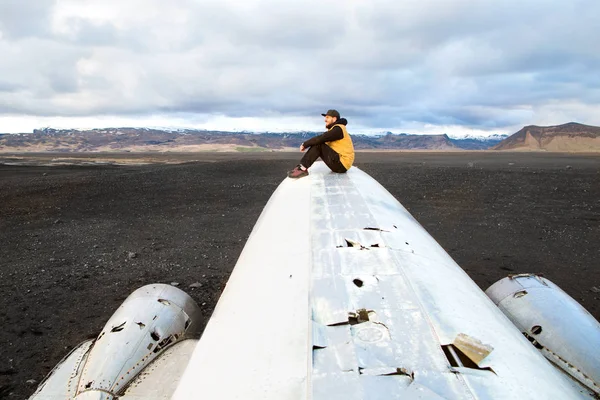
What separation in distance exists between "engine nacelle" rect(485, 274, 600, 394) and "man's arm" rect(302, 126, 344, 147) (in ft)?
12.4

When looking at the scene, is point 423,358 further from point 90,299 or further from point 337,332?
point 90,299

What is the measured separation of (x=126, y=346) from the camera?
451 cm

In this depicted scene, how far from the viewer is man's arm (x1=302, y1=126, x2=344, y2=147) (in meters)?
7.54

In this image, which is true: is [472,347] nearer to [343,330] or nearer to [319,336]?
[343,330]

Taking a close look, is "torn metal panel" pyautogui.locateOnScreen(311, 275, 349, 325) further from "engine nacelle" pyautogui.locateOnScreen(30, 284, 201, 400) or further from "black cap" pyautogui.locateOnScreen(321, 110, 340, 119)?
"black cap" pyautogui.locateOnScreen(321, 110, 340, 119)

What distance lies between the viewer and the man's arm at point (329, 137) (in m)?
7.54

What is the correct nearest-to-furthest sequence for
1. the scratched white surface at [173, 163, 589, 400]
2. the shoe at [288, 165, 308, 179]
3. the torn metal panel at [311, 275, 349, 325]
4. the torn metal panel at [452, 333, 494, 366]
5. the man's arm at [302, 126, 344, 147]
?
the scratched white surface at [173, 163, 589, 400] → the torn metal panel at [452, 333, 494, 366] → the torn metal panel at [311, 275, 349, 325] → the shoe at [288, 165, 308, 179] → the man's arm at [302, 126, 344, 147]

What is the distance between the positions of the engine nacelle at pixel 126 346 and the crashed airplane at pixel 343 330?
0.05 ft

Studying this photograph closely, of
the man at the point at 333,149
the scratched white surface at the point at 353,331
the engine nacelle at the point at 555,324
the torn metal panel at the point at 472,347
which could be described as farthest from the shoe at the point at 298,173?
the torn metal panel at the point at 472,347

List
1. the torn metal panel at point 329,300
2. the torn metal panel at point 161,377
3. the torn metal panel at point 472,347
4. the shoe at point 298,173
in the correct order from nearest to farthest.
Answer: the torn metal panel at point 472,347, the torn metal panel at point 329,300, the torn metal panel at point 161,377, the shoe at point 298,173

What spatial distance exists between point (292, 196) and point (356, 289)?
10.4 feet

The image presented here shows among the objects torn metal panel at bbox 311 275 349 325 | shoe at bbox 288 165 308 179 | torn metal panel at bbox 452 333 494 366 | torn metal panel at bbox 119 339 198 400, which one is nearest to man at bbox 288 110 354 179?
shoe at bbox 288 165 308 179

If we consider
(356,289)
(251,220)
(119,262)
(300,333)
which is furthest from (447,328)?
(251,220)

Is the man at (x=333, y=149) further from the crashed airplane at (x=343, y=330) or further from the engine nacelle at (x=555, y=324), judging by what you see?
the engine nacelle at (x=555, y=324)
